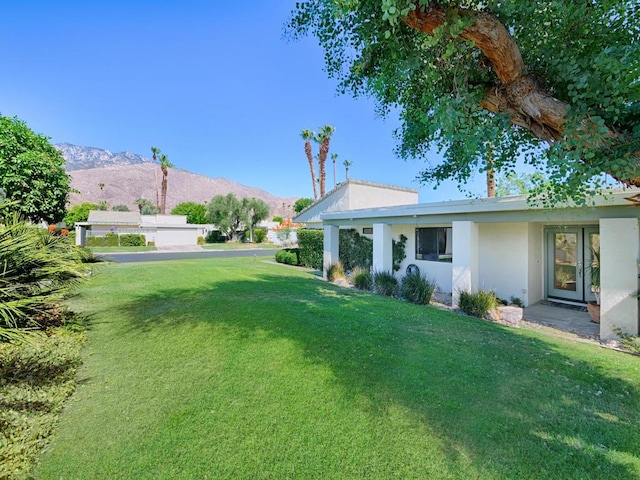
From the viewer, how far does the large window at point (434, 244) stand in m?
12.2

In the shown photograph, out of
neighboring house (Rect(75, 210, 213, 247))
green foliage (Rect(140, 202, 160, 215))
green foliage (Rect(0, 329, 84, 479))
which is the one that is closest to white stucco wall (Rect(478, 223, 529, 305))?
green foliage (Rect(0, 329, 84, 479))

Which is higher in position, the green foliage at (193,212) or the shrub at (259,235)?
the green foliage at (193,212)

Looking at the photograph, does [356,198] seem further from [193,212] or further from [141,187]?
[141,187]

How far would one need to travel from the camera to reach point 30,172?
12.2 metres

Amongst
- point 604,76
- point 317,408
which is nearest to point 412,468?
point 317,408

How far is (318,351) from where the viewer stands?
16.3 ft

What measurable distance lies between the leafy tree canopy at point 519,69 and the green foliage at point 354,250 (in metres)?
10.3

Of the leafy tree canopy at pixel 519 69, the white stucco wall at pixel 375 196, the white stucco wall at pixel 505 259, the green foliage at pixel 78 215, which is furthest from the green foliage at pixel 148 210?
the leafy tree canopy at pixel 519 69

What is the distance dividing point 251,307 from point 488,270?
888 centimetres

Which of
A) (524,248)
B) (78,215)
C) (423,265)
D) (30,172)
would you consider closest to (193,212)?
(78,215)

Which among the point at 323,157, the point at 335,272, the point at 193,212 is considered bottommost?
the point at 335,272

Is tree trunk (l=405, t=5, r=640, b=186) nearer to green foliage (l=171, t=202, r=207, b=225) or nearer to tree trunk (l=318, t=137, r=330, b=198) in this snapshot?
tree trunk (l=318, t=137, r=330, b=198)

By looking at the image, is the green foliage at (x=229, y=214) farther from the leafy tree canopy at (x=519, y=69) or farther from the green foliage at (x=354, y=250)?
the leafy tree canopy at (x=519, y=69)

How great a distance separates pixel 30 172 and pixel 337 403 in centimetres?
1546
